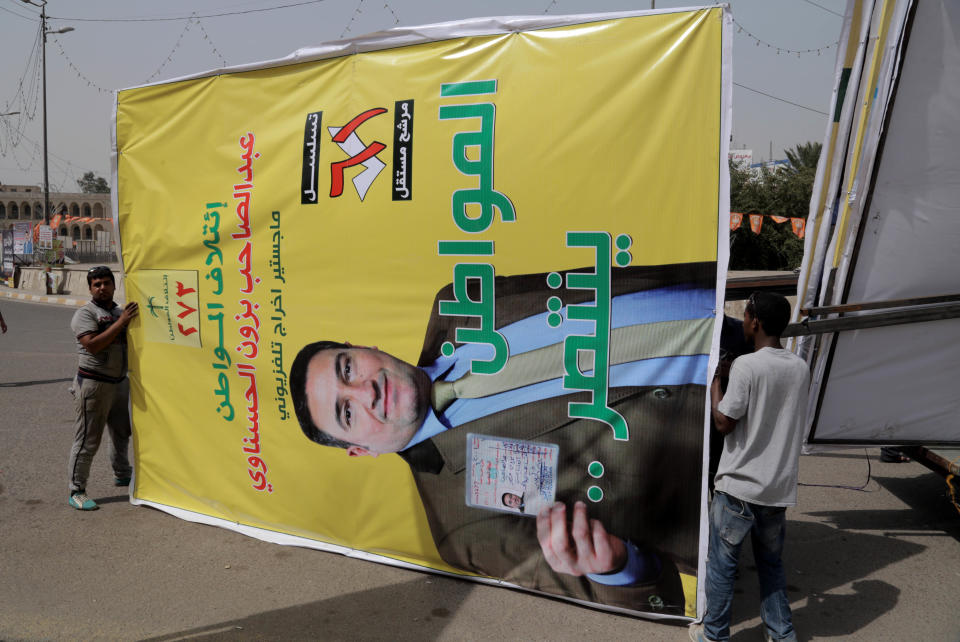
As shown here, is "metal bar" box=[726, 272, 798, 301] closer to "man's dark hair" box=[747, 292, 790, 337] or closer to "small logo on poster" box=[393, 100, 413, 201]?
"man's dark hair" box=[747, 292, 790, 337]

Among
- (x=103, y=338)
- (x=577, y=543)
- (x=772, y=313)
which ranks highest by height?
(x=772, y=313)

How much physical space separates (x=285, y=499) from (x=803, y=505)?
12.5 feet

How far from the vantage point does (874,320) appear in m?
4.03

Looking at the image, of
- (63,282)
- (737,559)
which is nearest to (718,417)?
(737,559)

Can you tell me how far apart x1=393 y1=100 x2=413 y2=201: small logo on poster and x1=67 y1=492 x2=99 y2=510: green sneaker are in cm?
334

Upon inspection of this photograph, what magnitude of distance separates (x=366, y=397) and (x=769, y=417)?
2307 mm

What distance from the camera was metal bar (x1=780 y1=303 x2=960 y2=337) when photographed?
13.2ft

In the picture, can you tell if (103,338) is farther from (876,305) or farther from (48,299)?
(48,299)

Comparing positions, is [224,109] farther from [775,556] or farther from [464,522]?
[775,556]

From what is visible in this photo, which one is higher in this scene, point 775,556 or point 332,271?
point 332,271

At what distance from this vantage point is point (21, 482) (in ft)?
19.2

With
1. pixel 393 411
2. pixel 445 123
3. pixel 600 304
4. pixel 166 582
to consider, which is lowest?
pixel 166 582

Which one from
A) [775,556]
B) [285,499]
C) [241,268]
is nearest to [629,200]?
[775,556]

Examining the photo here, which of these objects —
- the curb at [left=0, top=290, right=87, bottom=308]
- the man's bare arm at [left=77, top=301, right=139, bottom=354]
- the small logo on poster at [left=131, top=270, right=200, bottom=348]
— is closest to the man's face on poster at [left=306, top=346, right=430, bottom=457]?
the small logo on poster at [left=131, top=270, right=200, bottom=348]
